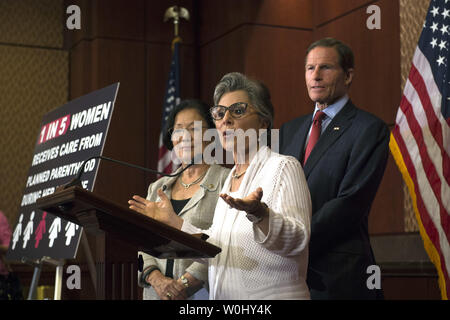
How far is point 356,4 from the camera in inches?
218

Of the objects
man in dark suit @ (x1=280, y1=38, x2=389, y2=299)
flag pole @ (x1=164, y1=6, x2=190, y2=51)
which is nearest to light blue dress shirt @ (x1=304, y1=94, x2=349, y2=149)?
man in dark suit @ (x1=280, y1=38, x2=389, y2=299)

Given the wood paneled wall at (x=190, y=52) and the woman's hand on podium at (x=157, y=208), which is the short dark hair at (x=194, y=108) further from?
the wood paneled wall at (x=190, y=52)

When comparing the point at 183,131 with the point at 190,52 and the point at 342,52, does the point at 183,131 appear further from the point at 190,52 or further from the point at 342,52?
the point at 190,52

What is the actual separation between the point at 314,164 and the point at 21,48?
5170mm

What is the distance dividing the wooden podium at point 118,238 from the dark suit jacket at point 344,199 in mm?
670

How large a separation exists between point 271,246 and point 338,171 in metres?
0.67

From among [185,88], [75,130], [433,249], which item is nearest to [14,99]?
[185,88]

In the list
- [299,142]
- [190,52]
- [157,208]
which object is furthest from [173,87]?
[157,208]

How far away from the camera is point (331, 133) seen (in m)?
2.61

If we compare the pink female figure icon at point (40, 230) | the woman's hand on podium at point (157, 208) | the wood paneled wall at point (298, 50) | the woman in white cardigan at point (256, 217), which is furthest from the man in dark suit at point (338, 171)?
the wood paneled wall at point (298, 50)

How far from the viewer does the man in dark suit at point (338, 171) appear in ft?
7.73

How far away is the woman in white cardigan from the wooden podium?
189 mm

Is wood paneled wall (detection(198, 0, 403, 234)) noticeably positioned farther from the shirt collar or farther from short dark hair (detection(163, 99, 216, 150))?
the shirt collar

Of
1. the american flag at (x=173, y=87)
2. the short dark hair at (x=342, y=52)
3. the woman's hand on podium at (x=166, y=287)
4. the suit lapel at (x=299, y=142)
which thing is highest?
the american flag at (x=173, y=87)
